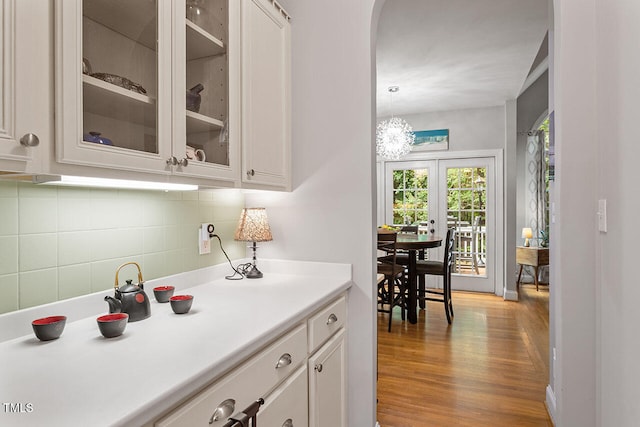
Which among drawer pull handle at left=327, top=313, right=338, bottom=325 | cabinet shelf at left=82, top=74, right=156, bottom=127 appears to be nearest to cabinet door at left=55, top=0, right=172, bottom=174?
cabinet shelf at left=82, top=74, right=156, bottom=127

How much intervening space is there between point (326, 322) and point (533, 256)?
501 cm

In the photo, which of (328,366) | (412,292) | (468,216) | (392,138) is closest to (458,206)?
(468,216)

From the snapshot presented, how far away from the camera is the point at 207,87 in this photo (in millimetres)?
1422

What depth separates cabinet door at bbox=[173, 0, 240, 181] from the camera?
4.14ft

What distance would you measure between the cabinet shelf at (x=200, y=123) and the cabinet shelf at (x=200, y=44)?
0.20 meters

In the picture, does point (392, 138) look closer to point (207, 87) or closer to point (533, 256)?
point (533, 256)

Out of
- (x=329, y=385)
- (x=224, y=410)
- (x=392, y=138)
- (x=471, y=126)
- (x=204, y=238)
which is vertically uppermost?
(x=471, y=126)

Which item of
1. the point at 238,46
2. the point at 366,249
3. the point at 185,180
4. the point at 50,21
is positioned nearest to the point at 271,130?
the point at 238,46

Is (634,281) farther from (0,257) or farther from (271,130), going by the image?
(0,257)

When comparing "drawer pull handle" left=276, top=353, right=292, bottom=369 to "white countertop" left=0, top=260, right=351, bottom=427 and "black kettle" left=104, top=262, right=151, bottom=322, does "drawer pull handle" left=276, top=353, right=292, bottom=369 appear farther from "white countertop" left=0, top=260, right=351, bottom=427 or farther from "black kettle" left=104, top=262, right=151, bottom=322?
"black kettle" left=104, top=262, right=151, bottom=322

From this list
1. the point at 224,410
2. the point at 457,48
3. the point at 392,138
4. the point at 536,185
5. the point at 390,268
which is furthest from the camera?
the point at 536,185

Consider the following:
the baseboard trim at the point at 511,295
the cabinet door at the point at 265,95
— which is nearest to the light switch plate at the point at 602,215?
the cabinet door at the point at 265,95

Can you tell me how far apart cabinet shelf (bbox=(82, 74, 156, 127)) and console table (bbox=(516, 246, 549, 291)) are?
576 centimetres

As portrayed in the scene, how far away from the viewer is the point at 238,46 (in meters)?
1.57
